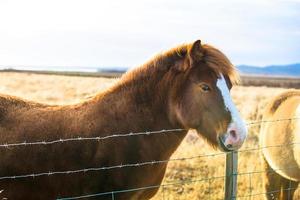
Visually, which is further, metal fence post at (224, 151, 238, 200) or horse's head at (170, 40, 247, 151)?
metal fence post at (224, 151, 238, 200)

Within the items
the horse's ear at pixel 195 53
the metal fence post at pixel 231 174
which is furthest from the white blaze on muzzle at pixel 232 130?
the metal fence post at pixel 231 174

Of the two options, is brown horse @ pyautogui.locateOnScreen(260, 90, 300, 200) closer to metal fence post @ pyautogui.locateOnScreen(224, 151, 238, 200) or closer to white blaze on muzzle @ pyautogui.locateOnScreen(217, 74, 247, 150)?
metal fence post @ pyautogui.locateOnScreen(224, 151, 238, 200)

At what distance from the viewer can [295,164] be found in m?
7.42

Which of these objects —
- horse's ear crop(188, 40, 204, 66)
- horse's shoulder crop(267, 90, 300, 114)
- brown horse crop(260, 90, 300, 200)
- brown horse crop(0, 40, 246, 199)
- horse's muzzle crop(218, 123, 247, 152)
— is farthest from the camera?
horse's shoulder crop(267, 90, 300, 114)

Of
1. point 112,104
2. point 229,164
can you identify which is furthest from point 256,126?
point 112,104

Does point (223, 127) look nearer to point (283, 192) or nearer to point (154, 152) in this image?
point (154, 152)

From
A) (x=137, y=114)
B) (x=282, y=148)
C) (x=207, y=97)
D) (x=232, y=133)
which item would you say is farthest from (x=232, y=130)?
(x=282, y=148)

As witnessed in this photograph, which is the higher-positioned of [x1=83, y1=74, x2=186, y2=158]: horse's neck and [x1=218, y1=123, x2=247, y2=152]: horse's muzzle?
[x1=83, y1=74, x2=186, y2=158]: horse's neck

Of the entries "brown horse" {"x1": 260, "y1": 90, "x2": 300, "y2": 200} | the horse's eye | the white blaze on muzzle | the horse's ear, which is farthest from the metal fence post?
"brown horse" {"x1": 260, "y1": 90, "x2": 300, "y2": 200}

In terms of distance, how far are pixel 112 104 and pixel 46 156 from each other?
2.83 ft

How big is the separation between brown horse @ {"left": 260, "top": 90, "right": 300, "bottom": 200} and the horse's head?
8.99ft

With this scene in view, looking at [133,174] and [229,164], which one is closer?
[133,174]

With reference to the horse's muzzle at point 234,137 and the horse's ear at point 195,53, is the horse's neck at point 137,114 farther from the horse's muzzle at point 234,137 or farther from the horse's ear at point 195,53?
the horse's muzzle at point 234,137

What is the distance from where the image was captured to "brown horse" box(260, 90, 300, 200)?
749 cm
